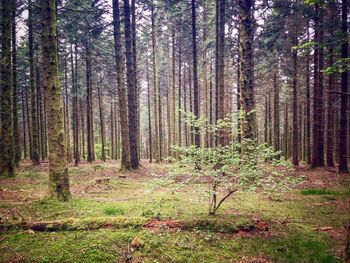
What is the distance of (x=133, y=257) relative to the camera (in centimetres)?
487

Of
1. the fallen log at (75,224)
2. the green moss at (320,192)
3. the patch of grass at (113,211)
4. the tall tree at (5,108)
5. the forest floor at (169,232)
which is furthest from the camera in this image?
the tall tree at (5,108)

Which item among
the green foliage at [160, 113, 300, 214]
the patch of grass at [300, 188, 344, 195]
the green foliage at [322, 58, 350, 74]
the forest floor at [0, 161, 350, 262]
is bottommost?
the patch of grass at [300, 188, 344, 195]

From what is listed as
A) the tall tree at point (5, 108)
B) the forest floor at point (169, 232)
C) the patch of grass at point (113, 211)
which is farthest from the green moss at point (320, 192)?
the tall tree at point (5, 108)

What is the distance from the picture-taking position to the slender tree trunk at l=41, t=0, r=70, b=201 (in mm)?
7504

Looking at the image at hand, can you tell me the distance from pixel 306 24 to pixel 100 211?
1849cm

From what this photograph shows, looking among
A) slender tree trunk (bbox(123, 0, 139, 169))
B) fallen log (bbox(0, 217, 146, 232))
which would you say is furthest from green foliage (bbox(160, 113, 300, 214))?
slender tree trunk (bbox(123, 0, 139, 169))

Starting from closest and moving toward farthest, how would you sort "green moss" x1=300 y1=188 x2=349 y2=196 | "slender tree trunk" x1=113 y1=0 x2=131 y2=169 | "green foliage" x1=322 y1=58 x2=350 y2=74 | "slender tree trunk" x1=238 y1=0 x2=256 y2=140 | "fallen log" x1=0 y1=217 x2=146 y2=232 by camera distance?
"fallen log" x1=0 y1=217 x2=146 y2=232 < "green foliage" x1=322 y1=58 x2=350 y2=74 < "green moss" x1=300 y1=188 x2=349 y2=196 < "slender tree trunk" x1=238 y1=0 x2=256 y2=140 < "slender tree trunk" x1=113 y1=0 x2=131 y2=169

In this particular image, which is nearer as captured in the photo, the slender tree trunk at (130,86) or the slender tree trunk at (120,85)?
the slender tree trunk at (120,85)

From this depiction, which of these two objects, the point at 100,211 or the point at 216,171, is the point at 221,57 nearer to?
the point at 216,171

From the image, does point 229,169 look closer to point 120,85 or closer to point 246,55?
point 246,55

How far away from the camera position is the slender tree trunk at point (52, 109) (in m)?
7.50

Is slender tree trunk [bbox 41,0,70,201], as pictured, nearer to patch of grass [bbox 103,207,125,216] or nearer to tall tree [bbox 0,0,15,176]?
patch of grass [bbox 103,207,125,216]

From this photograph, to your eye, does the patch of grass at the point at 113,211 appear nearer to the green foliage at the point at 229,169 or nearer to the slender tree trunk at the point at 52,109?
the slender tree trunk at the point at 52,109

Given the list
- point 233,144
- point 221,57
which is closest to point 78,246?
point 233,144
